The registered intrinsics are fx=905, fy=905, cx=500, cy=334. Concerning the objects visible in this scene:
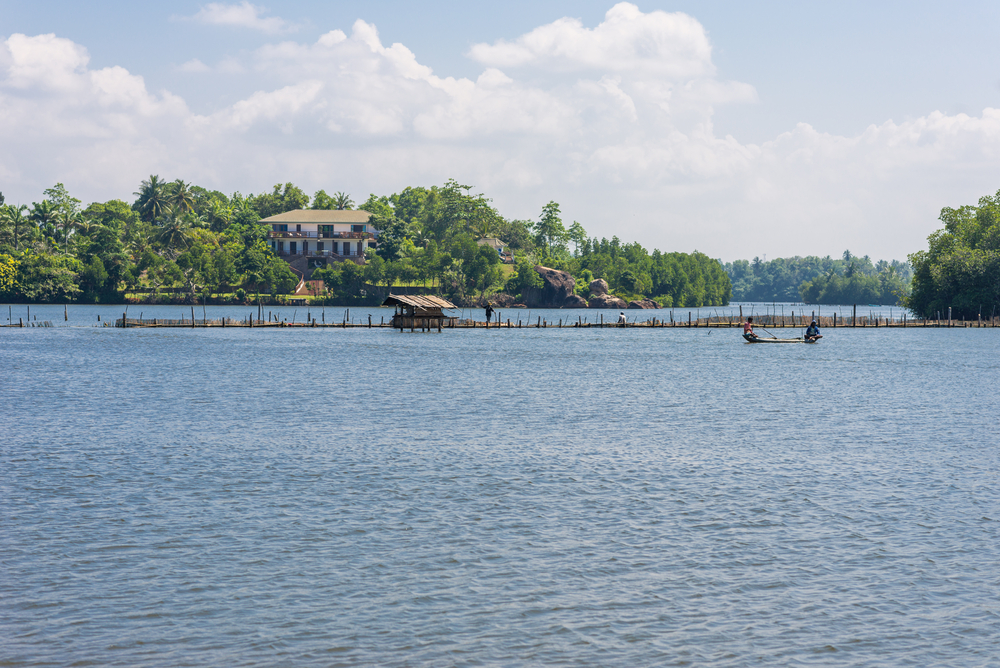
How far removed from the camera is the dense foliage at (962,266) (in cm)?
11600

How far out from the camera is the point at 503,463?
2708 centimetres

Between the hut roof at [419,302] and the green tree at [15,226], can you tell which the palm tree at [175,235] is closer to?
the green tree at [15,226]

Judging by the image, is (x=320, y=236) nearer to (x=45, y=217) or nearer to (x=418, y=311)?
(x=45, y=217)

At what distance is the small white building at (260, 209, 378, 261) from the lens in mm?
180250

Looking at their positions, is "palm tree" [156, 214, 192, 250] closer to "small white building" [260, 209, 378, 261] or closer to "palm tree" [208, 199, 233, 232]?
"palm tree" [208, 199, 233, 232]

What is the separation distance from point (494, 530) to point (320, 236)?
547 feet

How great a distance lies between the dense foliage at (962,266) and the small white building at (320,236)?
4023 inches

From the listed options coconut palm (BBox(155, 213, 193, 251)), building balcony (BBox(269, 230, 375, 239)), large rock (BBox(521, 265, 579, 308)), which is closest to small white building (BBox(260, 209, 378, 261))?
building balcony (BBox(269, 230, 375, 239))

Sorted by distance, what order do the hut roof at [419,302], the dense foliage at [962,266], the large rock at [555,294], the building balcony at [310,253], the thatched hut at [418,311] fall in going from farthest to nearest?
the large rock at [555,294], the building balcony at [310,253], the dense foliage at [962,266], the thatched hut at [418,311], the hut roof at [419,302]

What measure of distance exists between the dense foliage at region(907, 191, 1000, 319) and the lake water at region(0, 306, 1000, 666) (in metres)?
80.9

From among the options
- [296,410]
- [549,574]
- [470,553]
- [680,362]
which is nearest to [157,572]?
[470,553]

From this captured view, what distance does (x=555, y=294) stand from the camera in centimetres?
19300

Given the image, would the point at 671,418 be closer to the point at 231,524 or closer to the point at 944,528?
the point at 944,528

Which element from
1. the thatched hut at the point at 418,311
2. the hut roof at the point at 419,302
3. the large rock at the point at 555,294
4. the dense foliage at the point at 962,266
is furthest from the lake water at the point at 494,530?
the large rock at the point at 555,294
